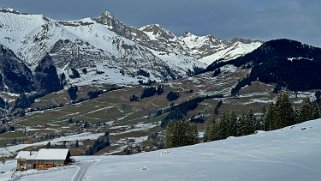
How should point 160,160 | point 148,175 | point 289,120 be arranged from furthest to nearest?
1. point 289,120
2. point 160,160
3. point 148,175

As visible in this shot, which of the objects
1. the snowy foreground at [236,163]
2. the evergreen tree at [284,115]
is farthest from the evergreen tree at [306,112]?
the snowy foreground at [236,163]

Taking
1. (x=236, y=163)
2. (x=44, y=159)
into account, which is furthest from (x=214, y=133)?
(x=236, y=163)

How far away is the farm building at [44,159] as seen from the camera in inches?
5605

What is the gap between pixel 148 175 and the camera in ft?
285

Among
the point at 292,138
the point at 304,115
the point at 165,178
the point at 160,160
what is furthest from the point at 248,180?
the point at 304,115

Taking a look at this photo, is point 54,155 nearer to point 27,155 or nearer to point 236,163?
point 27,155

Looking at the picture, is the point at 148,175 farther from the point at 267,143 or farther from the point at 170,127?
the point at 170,127

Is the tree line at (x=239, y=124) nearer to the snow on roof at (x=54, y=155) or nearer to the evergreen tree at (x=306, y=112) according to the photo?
the evergreen tree at (x=306, y=112)

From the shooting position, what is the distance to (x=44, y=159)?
5704 inches

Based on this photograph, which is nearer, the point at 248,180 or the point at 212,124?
the point at 248,180

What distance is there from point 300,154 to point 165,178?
2486cm

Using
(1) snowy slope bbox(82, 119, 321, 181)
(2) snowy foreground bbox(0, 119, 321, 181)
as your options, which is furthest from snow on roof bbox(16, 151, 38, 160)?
(1) snowy slope bbox(82, 119, 321, 181)

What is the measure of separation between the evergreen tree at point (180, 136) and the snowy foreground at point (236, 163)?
1406 inches

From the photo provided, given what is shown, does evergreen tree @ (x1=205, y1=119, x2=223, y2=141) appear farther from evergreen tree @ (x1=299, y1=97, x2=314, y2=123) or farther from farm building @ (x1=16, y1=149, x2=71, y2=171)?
farm building @ (x1=16, y1=149, x2=71, y2=171)
